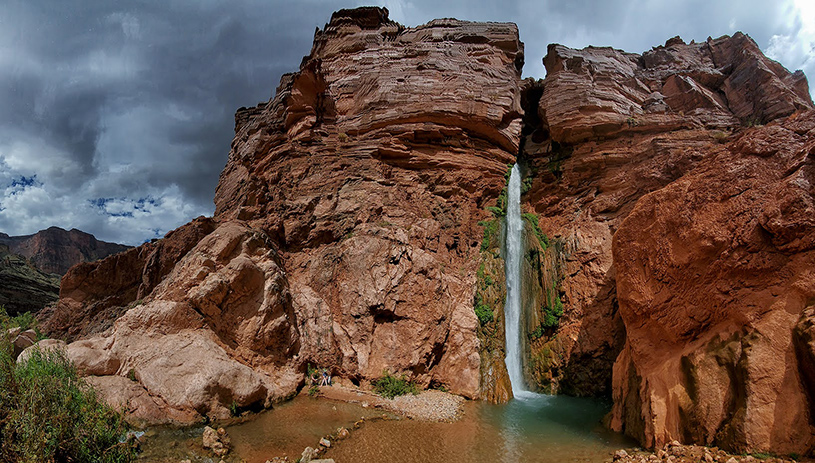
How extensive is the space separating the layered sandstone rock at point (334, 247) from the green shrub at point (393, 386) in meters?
0.40

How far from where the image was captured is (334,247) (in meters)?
18.7

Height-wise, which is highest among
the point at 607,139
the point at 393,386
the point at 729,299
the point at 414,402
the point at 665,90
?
the point at 665,90

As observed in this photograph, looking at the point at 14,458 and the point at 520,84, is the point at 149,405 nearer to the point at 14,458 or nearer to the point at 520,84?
Answer: the point at 14,458

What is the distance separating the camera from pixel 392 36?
29.2 metres

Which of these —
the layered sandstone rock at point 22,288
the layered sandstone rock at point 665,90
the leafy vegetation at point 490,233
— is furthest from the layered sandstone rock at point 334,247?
the layered sandstone rock at point 22,288

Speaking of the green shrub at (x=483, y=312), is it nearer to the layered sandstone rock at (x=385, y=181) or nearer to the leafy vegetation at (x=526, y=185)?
the layered sandstone rock at (x=385, y=181)

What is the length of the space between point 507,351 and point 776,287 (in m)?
11.8

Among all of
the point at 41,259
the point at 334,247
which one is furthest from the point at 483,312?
the point at 41,259

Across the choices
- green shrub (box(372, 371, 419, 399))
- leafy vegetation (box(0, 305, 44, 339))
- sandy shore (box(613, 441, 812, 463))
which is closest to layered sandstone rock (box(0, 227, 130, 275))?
leafy vegetation (box(0, 305, 44, 339))

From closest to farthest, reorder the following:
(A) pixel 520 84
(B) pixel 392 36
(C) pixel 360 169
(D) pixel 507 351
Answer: (D) pixel 507 351 → (C) pixel 360 169 → (A) pixel 520 84 → (B) pixel 392 36

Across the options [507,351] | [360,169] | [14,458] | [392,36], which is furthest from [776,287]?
[392,36]

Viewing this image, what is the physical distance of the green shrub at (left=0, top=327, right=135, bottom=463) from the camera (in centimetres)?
562

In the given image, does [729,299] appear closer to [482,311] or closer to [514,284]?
[482,311]

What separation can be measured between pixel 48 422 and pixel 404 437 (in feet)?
24.8
